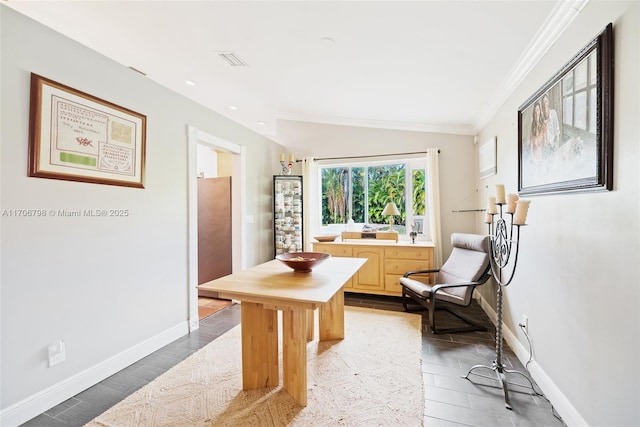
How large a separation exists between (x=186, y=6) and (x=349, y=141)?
2.95m

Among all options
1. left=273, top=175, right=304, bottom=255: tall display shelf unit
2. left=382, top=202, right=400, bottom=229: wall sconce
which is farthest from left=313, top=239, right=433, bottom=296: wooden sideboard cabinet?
left=273, top=175, right=304, bottom=255: tall display shelf unit

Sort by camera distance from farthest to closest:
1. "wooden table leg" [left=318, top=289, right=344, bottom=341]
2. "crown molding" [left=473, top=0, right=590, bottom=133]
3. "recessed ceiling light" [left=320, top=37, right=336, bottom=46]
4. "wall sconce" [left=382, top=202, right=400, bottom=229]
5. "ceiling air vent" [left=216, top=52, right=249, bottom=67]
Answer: "wall sconce" [left=382, top=202, right=400, bottom=229], "wooden table leg" [left=318, top=289, right=344, bottom=341], "ceiling air vent" [left=216, top=52, right=249, bottom=67], "recessed ceiling light" [left=320, top=37, right=336, bottom=46], "crown molding" [left=473, top=0, right=590, bottom=133]

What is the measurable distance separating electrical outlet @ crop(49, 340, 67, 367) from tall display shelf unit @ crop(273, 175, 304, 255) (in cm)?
284

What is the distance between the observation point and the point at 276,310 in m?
1.88

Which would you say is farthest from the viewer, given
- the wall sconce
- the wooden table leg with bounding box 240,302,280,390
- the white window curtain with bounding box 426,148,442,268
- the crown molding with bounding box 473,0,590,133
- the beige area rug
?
the wall sconce

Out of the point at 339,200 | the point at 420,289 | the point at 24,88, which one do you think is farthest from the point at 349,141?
the point at 24,88

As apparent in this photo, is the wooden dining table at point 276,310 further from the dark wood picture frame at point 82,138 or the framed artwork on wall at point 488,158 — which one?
the framed artwork on wall at point 488,158

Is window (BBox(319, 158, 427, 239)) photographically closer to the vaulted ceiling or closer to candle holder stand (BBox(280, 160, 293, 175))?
candle holder stand (BBox(280, 160, 293, 175))

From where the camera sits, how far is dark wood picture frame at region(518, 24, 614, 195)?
129cm

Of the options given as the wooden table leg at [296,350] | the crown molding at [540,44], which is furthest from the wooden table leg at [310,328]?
the crown molding at [540,44]

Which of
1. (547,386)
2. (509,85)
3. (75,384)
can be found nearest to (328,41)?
(509,85)

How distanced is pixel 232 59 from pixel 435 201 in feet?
10.1

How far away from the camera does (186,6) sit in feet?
6.27

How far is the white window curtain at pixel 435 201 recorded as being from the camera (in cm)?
393
